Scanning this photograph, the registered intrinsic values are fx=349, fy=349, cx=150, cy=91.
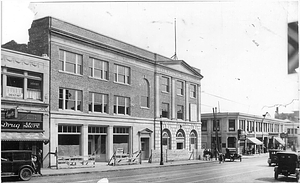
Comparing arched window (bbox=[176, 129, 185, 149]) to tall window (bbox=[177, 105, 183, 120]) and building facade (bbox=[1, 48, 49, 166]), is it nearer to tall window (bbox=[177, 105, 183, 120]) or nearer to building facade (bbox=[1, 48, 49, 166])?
tall window (bbox=[177, 105, 183, 120])

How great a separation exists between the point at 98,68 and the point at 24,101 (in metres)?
7.74

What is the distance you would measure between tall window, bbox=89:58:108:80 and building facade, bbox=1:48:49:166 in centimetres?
438

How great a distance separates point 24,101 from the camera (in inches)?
870

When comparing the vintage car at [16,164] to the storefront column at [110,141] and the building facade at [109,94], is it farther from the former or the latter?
the storefront column at [110,141]

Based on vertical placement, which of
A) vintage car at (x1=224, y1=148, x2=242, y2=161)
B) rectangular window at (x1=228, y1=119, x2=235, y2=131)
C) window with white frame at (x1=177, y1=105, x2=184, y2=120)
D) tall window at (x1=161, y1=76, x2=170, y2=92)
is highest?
tall window at (x1=161, y1=76, x2=170, y2=92)

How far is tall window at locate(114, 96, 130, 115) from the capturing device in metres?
30.3

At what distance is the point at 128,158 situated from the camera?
29.5m

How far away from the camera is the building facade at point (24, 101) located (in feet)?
66.0

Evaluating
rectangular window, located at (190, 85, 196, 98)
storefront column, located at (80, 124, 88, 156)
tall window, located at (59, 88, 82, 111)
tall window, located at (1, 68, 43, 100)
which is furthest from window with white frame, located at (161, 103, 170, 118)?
tall window, located at (1, 68, 43, 100)

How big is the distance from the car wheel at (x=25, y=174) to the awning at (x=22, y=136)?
2368 millimetres

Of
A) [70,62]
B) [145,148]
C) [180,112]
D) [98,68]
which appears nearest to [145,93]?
[98,68]

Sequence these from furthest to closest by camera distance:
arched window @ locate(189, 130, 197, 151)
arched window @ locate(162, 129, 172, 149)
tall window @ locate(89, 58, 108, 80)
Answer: arched window @ locate(189, 130, 197, 151)
arched window @ locate(162, 129, 172, 149)
tall window @ locate(89, 58, 108, 80)

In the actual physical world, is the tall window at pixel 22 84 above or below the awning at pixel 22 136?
above

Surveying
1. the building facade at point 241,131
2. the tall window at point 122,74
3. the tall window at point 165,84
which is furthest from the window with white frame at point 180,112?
the tall window at point 122,74
